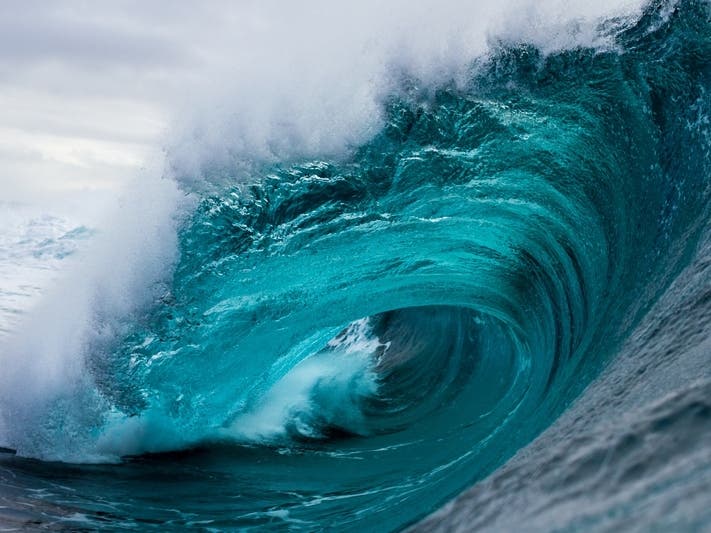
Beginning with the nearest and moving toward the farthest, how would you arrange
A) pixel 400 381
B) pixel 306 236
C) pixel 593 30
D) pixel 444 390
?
pixel 593 30 < pixel 306 236 < pixel 444 390 < pixel 400 381

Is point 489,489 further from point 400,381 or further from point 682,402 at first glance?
point 400,381

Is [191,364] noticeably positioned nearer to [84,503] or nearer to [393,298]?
[84,503]

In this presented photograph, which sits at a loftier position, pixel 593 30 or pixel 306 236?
pixel 593 30

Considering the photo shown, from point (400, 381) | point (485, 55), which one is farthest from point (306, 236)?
point (400, 381)

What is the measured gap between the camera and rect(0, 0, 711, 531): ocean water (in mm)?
4754

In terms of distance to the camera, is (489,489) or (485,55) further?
(485,55)

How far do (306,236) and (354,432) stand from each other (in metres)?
2.40

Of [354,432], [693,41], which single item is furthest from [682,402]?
[354,432]

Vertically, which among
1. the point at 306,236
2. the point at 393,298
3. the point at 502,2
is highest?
the point at 502,2

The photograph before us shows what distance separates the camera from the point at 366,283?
6504mm

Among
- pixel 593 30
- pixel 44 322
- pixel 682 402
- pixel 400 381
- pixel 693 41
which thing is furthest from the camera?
pixel 400 381

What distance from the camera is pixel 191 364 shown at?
6.08m

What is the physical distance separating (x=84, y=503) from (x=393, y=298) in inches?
123

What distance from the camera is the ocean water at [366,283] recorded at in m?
4.75
